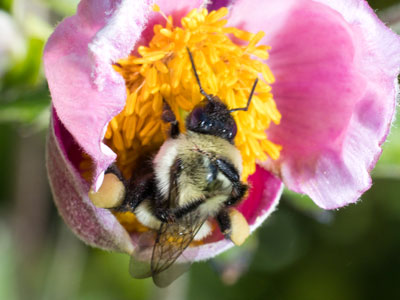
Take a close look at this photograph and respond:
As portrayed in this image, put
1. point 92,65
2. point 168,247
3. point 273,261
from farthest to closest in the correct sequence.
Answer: point 273,261 → point 168,247 → point 92,65

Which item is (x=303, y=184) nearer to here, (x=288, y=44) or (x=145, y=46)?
(x=288, y=44)

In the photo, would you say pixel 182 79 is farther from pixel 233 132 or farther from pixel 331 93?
pixel 331 93

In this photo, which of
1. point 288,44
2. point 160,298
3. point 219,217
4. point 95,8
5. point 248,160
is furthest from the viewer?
point 160,298

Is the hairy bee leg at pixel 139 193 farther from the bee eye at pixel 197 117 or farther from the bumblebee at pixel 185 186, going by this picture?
the bee eye at pixel 197 117

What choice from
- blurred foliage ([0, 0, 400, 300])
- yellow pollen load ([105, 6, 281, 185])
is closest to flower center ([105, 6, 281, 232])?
yellow pollen load ([105, 6, 281, 185])

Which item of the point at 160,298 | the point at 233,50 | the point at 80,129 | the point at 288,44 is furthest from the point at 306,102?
the point at 160,298

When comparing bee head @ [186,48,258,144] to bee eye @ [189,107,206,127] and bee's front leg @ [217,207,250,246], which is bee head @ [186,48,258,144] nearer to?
bee eye @ [189,107,206,127]

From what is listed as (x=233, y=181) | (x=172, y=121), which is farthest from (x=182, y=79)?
(x=233, y=181)
